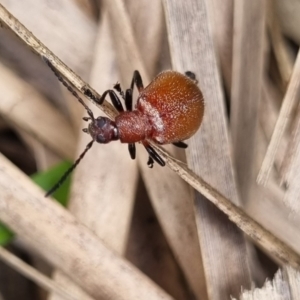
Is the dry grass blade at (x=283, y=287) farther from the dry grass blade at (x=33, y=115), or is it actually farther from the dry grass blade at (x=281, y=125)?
the dry grass blade at (x=33, y=115)

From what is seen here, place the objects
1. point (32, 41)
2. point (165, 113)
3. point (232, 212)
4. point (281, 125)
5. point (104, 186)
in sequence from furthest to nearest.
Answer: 1. point (165, 113)
2. point (104, 186)
3. point (281, 125)
4. point (232, 212)
5. point (32, 41)

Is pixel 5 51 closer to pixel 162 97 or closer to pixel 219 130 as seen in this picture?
pixel 162 97

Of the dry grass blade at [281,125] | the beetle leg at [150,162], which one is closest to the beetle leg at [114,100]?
the beetle leg at [150,162]

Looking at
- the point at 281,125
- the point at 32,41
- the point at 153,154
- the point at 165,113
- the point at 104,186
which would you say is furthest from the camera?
the point at 165,113

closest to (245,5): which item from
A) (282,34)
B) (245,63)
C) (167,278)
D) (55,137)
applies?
(245,63)

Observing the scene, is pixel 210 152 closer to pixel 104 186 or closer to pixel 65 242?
pixel 104 186

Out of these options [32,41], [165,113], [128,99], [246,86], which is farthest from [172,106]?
[32,41]
